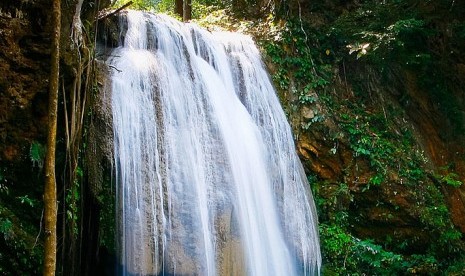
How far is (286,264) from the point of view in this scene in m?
6.43

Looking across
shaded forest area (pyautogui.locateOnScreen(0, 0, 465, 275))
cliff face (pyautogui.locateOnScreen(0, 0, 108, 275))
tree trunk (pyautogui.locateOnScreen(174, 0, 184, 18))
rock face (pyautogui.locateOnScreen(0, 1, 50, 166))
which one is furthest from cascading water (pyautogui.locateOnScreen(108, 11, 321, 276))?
tree trunk (pyautogui.locateOnScreen(174, 0, 184, 18))

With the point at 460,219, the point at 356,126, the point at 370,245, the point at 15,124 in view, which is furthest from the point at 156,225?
the point at 460,219

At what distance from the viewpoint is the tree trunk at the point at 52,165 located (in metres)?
3.75

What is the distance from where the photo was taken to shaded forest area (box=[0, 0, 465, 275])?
4.37m

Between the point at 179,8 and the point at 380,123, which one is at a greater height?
the point at 179,8

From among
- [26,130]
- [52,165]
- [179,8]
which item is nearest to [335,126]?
[26,130]

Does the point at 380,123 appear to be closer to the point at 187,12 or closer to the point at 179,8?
the point at 187,12

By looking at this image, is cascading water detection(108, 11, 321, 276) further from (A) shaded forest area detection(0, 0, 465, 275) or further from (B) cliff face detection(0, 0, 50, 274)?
(B) cliff face detection(0, 0, 50, 274)

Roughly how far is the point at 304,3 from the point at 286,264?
19.2 feet

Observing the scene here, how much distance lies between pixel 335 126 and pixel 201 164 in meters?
3.49

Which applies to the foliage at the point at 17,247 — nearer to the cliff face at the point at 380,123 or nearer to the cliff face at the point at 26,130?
the cliff face at the point at 26,130

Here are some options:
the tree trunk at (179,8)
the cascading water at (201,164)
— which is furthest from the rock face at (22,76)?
the tree trunk at (179,8)

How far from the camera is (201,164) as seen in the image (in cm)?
578

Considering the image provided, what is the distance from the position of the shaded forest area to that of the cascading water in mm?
364
